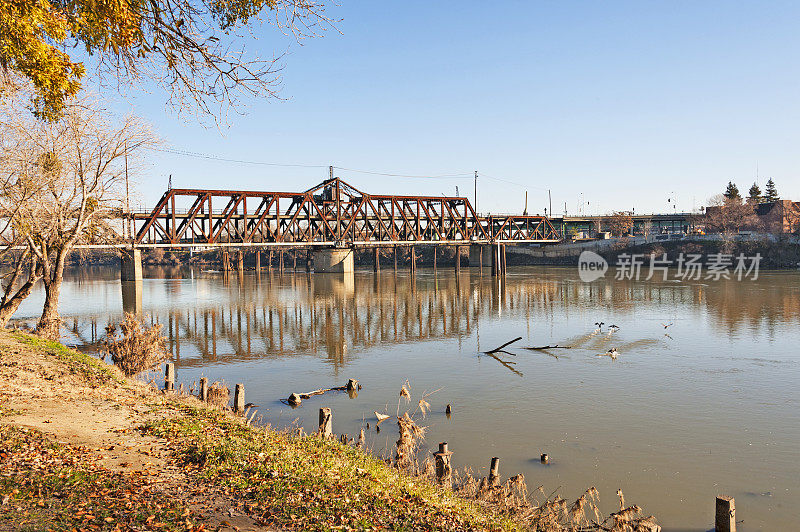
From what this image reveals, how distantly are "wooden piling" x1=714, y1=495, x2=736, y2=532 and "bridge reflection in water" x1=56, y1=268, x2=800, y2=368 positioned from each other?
59.1 feet

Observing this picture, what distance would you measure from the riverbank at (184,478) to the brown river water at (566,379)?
370 cm

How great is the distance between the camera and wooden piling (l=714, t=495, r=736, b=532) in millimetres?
8609

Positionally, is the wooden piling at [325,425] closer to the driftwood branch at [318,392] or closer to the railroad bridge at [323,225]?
the driftwood branch at [318,392]

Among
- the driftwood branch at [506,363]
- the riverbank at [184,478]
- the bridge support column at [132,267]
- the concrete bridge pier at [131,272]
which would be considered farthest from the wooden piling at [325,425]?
the bridge support column at [132,267]

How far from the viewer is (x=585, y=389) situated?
19469 mm

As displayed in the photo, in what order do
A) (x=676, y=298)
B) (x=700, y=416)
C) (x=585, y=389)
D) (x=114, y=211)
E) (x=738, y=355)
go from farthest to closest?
1. (x=676, y=298)
2. (x=114, y=211)
3. (x=738, y=355)
4. (x=585, y=389)
5. (x=700, y=416)

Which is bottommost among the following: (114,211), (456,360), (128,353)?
(456,360)

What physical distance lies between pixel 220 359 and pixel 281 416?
1103 centimetres

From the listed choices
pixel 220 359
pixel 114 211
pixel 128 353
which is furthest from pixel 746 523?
pixel 114 211

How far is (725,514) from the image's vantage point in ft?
28.5

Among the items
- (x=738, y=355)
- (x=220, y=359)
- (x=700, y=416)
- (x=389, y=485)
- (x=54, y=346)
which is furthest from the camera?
(x=220, y=359)

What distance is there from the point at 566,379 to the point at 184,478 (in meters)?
16.0

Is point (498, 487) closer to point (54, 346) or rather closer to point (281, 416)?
point (281, 416)

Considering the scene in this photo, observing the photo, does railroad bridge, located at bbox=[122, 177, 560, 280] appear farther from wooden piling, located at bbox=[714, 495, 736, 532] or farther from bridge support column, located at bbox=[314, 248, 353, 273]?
wooden piling, located at bbox=[714, 495, 736, 532]
